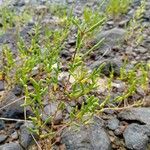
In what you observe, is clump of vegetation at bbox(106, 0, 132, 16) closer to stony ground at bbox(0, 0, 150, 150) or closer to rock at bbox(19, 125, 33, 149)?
stony ground at bbox(0, 0, 150, 150)

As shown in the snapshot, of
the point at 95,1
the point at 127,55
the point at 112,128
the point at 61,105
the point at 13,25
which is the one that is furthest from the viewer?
the point at 95,1

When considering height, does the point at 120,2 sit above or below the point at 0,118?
above

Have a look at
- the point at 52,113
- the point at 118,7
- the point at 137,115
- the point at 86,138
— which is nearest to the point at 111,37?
the point at 118,7

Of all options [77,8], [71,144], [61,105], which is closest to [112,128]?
[71,144]

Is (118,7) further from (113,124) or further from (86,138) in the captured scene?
(86,138)

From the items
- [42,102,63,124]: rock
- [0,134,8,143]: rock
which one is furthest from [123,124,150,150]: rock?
[0,134,8,143]: rock

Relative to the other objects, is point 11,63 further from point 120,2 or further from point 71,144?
point 120,2

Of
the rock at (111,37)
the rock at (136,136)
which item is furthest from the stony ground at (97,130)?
the rock at (111,37)
